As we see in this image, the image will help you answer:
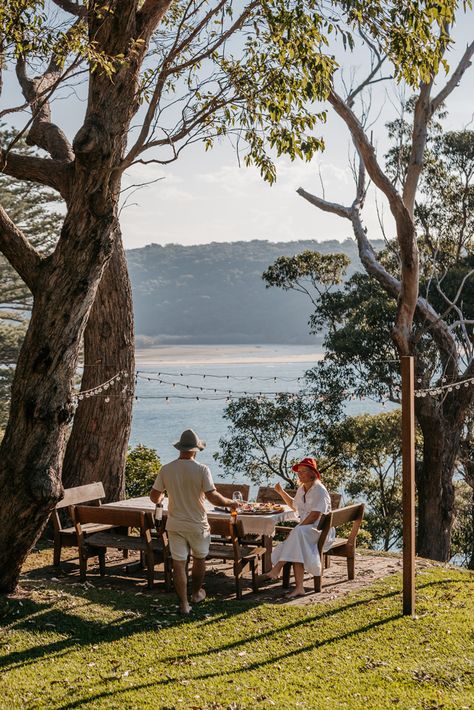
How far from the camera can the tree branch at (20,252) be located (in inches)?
321

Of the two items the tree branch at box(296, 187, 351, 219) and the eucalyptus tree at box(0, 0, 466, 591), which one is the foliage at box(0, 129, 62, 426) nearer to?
the tree branch at box(296, 187, 351, 219)

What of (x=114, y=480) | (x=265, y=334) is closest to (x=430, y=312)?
(x=114, y=480)

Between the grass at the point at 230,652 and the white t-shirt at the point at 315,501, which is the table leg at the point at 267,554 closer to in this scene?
the white t-shirt at the point at 315,501

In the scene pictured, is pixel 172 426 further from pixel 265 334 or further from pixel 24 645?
pixel 24 645

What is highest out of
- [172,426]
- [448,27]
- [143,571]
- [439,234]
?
[448,27]

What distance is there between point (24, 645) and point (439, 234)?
55.5 ft

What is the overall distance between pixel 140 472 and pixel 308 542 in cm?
591

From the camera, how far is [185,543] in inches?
308

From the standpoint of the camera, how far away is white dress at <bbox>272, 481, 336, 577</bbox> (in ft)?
A: 27.6

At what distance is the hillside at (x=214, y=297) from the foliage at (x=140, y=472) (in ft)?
235

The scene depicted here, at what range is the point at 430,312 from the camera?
53.7ft

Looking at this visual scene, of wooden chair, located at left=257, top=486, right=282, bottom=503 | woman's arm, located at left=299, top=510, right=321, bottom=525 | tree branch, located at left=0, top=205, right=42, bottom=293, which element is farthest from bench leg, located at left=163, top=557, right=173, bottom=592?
tree branch, located at left=0, top=205, right=42, bottom=293

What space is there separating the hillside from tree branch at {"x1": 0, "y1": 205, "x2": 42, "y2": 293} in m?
77.3

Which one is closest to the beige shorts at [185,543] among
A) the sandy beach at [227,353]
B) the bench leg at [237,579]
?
the bench leg at [237,579]
